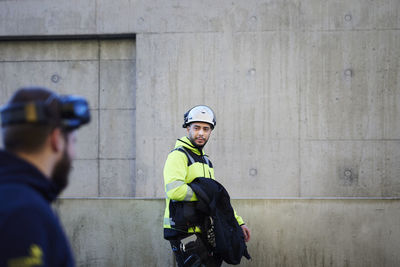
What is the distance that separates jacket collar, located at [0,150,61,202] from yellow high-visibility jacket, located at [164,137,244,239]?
112 inches

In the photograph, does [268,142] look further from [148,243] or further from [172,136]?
[148,243]

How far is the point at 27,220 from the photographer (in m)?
1.42

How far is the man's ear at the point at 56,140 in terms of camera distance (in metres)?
1.68

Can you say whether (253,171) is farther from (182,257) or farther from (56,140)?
(56,140)

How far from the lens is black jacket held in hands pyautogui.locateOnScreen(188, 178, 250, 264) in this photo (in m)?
4.52

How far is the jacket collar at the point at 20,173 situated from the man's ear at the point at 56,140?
0.11 m

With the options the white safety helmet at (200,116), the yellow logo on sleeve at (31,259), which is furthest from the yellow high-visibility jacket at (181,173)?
the yellow logo on sleeve at (31,259)

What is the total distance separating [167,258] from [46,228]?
544 cm

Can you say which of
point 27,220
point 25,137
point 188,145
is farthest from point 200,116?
point 27,220

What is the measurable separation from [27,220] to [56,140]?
36cm

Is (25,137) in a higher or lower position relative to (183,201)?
higher

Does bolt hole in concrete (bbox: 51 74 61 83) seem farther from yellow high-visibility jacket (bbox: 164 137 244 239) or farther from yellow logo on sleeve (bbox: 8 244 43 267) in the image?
yellow logo on sleeve (bbox: 8 244 43 267)

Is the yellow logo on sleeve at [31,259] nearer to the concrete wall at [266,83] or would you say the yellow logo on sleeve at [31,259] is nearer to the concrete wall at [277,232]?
the concrete wall at [277,232]

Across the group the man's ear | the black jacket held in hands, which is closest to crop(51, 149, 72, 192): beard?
the man's ear
